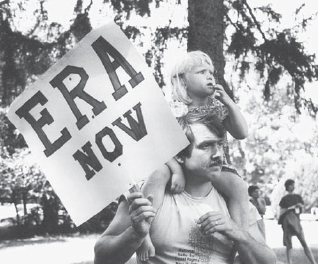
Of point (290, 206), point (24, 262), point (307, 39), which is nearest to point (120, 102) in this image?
point (307, 39)

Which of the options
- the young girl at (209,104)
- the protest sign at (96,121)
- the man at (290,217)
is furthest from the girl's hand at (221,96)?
the man at (290,217)

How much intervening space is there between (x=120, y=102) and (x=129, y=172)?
28cm

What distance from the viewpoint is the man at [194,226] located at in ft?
8.05

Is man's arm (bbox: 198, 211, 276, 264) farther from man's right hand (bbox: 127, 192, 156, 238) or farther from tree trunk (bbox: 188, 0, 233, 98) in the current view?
tree trunk (bbox: 188, 0, 233, 98)

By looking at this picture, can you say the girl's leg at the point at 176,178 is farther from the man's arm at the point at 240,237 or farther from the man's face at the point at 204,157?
the man's arm at the point at 240,237

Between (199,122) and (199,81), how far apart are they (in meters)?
0.24

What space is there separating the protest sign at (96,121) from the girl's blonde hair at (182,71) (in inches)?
12.3

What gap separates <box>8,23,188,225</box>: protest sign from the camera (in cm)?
249

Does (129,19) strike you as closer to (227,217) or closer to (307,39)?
(307,39)

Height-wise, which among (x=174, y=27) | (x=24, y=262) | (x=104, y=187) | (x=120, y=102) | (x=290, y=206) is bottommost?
(x=290, y=206)

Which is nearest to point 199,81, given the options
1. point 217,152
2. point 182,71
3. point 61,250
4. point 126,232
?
point 182,71

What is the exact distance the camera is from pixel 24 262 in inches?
533

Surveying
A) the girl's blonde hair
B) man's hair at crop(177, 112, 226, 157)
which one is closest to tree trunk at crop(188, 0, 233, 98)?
the girl's blonde hair

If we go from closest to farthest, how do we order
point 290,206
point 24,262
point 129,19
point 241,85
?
point 129,19 < point 241,85 < point 290,206 < point 24,262
